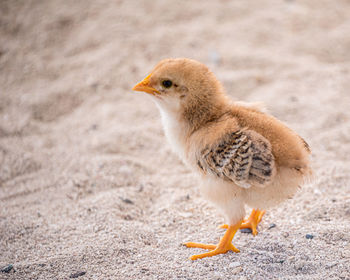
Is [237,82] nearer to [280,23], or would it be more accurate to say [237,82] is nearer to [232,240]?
[280,23]

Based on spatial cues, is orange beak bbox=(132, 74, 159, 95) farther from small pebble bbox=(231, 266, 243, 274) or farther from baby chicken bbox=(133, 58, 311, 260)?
small pebble bbox=(231, 266, 243, 274)

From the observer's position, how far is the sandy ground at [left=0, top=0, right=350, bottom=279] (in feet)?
8.53

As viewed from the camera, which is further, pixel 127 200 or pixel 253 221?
pixel 127 200

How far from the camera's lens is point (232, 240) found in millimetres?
2840

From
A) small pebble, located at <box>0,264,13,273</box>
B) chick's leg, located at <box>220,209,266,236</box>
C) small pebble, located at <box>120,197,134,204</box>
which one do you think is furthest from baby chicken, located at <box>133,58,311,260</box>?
small pebble, located at <box>0,264,13,273</box>

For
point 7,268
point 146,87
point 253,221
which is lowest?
point 253,221

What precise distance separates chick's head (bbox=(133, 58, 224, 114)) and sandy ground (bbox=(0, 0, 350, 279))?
963 millimetres

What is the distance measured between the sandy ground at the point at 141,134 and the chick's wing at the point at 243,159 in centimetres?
56

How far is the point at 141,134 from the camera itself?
13.6 feet

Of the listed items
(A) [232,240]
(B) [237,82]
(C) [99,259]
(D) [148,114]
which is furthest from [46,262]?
(B) [237,82]

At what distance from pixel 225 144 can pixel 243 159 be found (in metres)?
0.16

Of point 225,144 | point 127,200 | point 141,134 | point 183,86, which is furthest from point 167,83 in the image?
point 141,134

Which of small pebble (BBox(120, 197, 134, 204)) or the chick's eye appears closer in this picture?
the chick's eye

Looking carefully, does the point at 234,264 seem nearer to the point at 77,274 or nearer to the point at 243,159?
the point at 243,159
